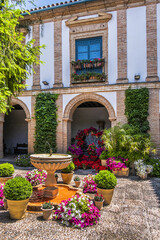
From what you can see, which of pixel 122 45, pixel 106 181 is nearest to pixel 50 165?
pixel 106 181

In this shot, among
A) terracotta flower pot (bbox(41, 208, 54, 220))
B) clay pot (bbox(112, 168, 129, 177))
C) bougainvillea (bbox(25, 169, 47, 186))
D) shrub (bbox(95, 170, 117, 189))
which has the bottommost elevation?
clay pot (bbox(112, 168, 129, 177))

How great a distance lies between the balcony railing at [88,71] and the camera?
9.95 meters

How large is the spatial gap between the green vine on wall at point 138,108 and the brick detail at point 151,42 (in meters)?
0.83

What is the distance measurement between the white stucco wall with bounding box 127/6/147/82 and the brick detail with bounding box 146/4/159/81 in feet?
0.60

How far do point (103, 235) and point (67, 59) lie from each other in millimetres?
8904

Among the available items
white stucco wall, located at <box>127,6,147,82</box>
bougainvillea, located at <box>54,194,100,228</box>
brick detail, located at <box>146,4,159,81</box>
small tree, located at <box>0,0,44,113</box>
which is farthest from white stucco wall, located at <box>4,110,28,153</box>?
bougainvillea, located at <box>54,194,100,228</box>

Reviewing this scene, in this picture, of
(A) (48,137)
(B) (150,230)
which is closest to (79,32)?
(A) (48,137)

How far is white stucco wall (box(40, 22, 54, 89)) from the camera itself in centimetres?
1078

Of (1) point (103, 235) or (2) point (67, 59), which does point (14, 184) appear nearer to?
(1) point (103, 235)

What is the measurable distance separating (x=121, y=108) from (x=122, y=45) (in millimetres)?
3081

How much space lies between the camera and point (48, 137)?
34.2ft

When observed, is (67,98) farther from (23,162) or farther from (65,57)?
(23,162)

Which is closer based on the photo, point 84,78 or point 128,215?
point 128,215

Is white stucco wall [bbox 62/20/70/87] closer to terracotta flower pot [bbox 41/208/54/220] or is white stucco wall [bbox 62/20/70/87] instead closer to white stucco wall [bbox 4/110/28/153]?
white stucco wall [bbox 4/110/28/153]
